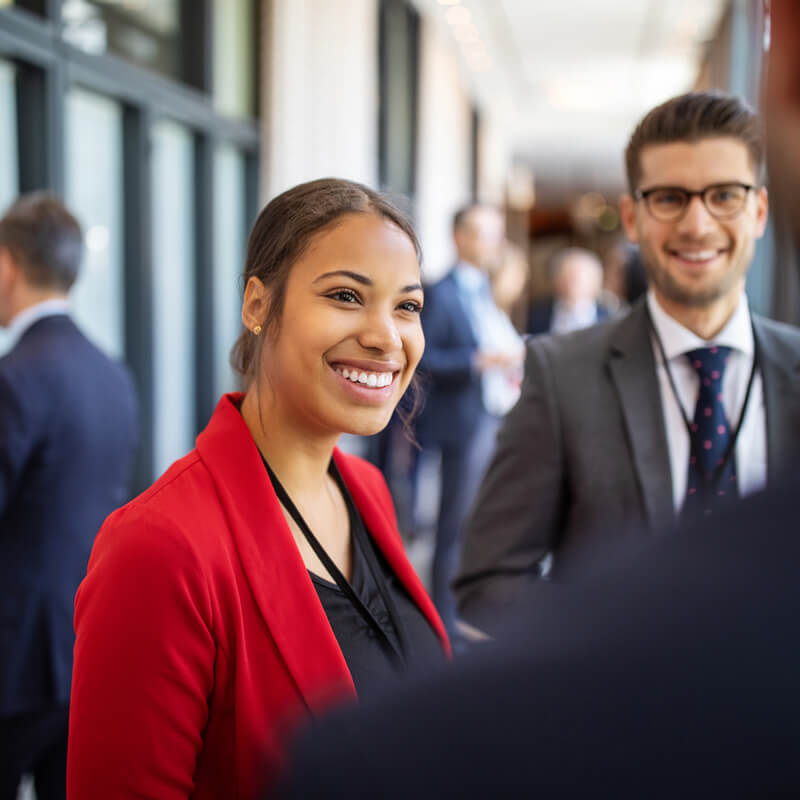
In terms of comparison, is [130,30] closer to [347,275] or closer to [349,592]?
[347,275]

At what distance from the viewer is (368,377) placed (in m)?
1.23

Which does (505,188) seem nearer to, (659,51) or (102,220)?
(659,51)

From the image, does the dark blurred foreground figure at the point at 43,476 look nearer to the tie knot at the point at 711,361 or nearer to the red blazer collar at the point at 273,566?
the red blazer collar at the point at 273,566

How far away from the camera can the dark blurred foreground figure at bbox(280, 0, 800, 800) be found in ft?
1.36

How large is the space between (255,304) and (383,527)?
421 millimetres

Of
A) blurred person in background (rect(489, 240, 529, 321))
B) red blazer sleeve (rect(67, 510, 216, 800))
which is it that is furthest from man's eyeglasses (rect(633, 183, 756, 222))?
blurred person in background (rect(489, 240, 529, 321))

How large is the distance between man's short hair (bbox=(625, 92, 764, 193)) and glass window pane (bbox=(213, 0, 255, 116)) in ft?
13.2

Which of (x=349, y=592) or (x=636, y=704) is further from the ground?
(x=636, y=704)

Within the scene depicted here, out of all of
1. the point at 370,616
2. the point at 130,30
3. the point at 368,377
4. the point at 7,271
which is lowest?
the point at 370,616

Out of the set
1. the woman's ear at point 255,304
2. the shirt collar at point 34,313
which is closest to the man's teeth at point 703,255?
the woman's ear at point 255,304

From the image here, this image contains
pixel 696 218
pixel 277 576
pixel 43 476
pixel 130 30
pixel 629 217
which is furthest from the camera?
pixel 130 30

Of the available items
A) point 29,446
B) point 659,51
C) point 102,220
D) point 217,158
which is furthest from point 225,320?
point 659,51

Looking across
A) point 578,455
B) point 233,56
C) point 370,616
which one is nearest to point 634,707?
point 370,616

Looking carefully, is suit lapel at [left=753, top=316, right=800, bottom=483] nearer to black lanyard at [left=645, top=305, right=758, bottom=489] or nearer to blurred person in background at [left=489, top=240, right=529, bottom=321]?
black lanyard at [left=645, top=305, right=758, bottom=489]
